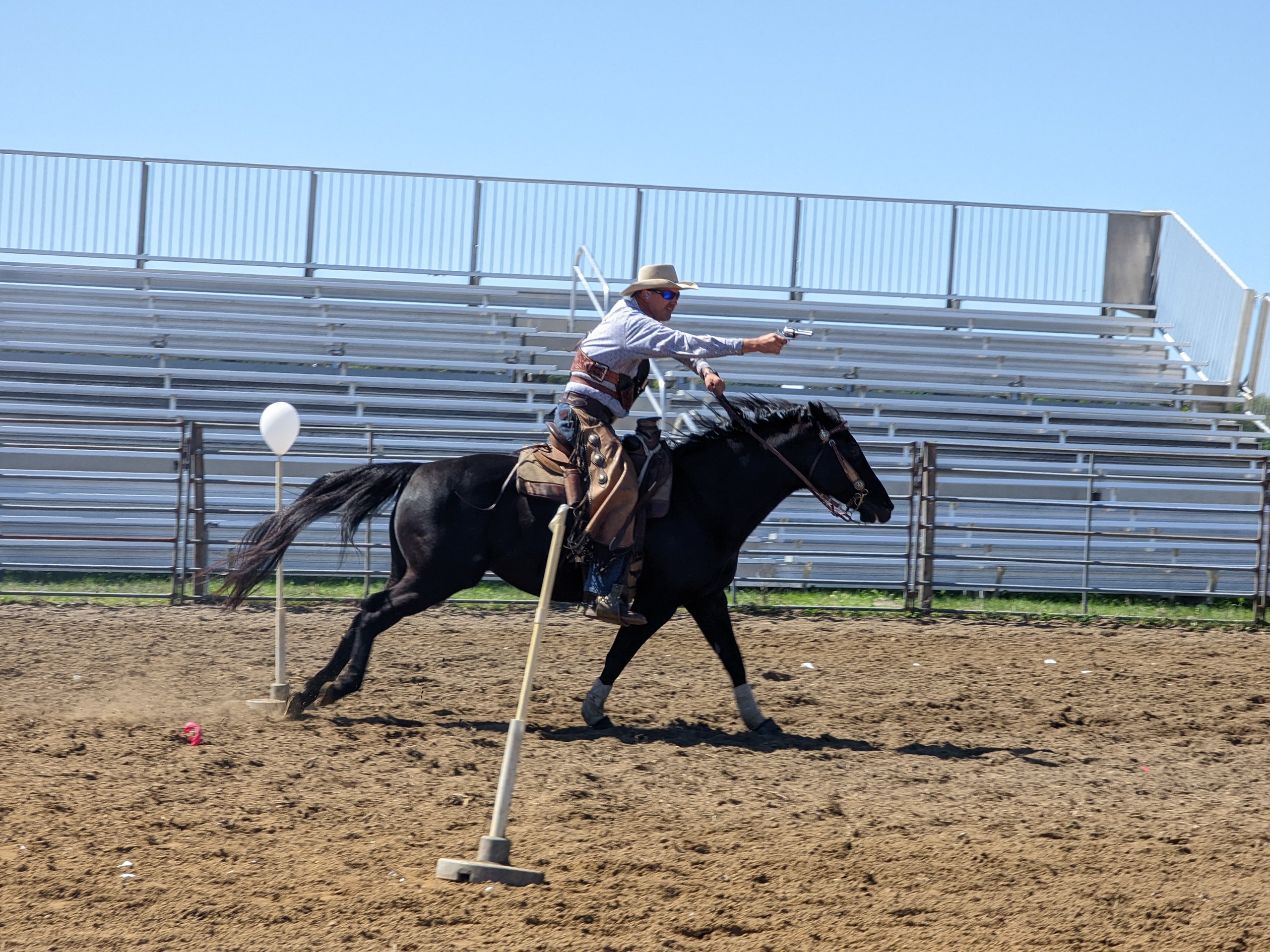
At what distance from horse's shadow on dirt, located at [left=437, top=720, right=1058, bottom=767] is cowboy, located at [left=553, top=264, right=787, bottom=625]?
628 mm

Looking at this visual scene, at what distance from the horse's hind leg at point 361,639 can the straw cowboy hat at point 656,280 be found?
2.02m

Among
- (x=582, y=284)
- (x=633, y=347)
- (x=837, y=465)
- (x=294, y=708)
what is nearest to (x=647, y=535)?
(x=633, y=347)

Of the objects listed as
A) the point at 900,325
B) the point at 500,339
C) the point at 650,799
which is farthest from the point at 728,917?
the point at 900,325

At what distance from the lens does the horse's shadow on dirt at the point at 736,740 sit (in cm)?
623

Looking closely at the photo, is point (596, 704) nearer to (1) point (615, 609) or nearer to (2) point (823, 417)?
(1) point (615, 609)

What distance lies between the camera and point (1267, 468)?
38.2ft

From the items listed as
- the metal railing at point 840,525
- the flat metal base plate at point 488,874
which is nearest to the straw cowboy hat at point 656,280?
the flat metal base plate at point 488,874

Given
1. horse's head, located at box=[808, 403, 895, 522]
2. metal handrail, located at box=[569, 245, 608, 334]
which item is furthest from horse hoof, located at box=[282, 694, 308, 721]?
metal handrail, located at box=[569, 245, 608, 334]

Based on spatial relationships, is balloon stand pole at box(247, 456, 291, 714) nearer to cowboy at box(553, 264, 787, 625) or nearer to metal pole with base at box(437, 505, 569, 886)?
cowboy at box(553, 264, 787, 625)

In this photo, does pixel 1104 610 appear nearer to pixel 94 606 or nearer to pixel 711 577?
pixel 711 577

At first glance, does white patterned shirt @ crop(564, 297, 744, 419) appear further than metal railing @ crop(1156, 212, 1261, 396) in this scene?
No

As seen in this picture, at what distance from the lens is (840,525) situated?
11117 millimetres

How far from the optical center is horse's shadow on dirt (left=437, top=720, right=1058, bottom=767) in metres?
6.23

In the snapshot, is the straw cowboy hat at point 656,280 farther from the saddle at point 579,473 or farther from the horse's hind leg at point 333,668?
the horse's hind leg at point 333,668
